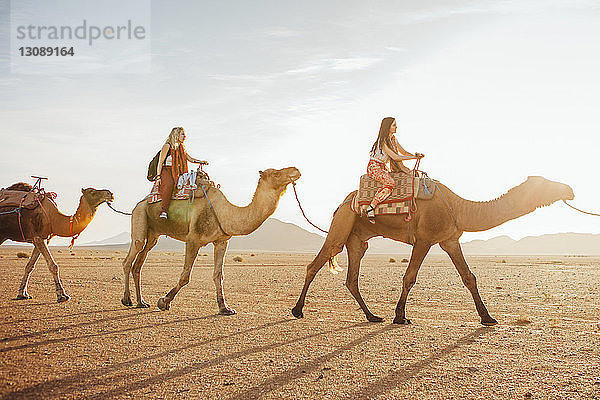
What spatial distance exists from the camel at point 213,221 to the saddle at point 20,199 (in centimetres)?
314

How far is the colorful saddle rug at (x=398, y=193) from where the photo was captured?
33.9 ft

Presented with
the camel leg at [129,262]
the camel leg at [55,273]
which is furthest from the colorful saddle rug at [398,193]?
the camel leg at [55,273]

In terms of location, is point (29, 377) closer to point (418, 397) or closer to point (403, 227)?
point (418, 397)

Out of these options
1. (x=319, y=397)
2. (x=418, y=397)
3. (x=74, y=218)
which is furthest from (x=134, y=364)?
(x=74, y=218)

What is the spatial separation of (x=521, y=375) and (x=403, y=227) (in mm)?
4283

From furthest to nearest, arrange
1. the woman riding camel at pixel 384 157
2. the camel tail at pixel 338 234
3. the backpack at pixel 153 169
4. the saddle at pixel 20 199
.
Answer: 1. the saddle at pixel 20 199
2. the backpack at pixel 153 169
3. the camel tail at pixel 338 234
4. the woman riding camel at pixel 384 157

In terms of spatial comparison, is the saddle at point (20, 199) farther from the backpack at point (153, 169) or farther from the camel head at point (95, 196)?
the backpack at point (153, 169)

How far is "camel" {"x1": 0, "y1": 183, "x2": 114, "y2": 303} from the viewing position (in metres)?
13.5

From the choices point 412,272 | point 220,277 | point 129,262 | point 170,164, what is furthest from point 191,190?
Answer: point 412,272

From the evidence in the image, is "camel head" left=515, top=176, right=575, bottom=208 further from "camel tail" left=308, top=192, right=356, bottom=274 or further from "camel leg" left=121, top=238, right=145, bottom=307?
"camel leg" left=121, top=238, right=145, bottom=307

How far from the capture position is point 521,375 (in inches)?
256

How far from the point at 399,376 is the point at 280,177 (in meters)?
5.31

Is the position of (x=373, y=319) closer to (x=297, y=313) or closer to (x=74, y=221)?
(x=297, y=313)

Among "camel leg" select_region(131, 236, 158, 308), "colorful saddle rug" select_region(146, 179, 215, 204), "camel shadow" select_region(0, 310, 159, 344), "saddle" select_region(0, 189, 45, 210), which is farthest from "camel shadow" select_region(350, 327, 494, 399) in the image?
"saddle" select_region(0, 189, 45, 210)
